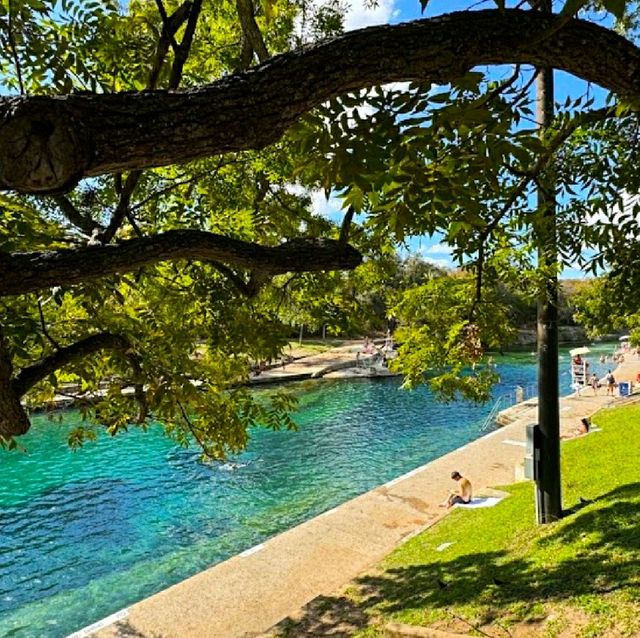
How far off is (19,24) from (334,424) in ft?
59.8

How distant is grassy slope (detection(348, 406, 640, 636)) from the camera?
4.50 meters

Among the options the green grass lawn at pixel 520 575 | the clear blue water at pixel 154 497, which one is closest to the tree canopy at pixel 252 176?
the green grass lawn at pixel 520 575

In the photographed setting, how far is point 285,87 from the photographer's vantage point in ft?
5.15

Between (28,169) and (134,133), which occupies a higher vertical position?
(134,133)

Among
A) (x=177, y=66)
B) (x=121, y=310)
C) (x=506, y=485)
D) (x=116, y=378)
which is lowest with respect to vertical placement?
(x=506, y=485)

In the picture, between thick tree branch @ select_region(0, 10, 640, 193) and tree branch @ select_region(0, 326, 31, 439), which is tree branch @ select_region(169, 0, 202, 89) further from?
thick tree branch @ select_region(0, 10, 640, 193)

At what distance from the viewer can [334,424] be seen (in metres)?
21.1

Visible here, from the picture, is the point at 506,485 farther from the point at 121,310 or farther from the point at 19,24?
the point at 19,24

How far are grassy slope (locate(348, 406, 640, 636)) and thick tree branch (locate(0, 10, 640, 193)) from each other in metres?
3.98

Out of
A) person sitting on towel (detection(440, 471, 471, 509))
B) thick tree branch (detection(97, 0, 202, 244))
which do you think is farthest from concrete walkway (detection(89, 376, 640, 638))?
thick tree branch (detection(97, 0, 202, 244))

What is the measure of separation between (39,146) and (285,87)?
0.62 meters

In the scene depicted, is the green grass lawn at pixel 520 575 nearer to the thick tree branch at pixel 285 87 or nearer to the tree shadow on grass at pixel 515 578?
the tree shadow on grass at pixel 515 578

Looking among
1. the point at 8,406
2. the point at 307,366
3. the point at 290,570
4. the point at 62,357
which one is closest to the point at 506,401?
the point at 307,366

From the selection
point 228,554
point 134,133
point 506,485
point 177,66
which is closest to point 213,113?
point 134,133
